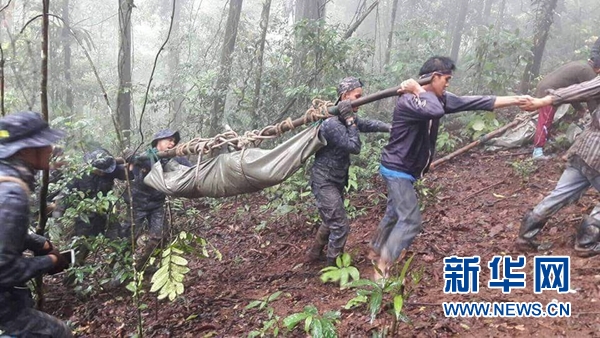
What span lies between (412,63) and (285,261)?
22.5 feet

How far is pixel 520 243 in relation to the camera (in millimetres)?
4254

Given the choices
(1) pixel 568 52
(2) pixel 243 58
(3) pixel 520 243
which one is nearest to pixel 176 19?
(2) pixel 243 58

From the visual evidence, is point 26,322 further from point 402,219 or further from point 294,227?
point 294,227

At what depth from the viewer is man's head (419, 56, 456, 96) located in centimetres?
371

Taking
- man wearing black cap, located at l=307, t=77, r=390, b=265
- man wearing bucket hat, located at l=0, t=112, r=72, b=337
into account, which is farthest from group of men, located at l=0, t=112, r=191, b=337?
man wearing black cap, located at l=307, t=77, r=390, b=265

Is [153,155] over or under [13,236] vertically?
over

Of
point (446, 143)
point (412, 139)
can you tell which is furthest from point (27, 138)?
point (446, 143)

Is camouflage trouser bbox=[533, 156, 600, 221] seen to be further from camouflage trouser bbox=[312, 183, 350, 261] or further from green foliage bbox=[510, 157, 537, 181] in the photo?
green foliage bbox=[510, 157, 537, 181]

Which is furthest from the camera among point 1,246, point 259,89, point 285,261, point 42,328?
point 259,89

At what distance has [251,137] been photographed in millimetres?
4625

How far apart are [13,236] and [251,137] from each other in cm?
256

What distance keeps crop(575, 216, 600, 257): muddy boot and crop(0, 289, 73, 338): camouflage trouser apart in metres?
4.46

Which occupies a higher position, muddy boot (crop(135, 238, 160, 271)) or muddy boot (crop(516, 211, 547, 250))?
muddy boot (crop(516, 211, 547, 250))

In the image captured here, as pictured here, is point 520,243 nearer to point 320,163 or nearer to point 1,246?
point 320,163
